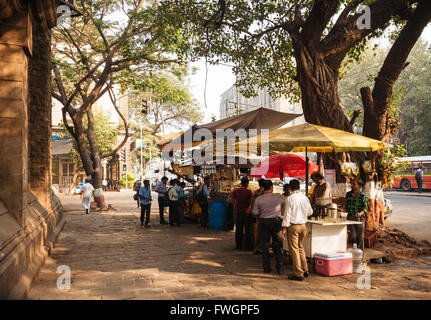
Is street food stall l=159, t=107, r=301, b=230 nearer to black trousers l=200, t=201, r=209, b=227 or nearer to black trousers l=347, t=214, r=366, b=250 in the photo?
black trousers l=200, t=201, r=209, b=227

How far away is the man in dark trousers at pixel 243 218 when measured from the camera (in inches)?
346

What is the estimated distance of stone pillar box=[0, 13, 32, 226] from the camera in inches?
251

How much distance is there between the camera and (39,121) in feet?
36.3

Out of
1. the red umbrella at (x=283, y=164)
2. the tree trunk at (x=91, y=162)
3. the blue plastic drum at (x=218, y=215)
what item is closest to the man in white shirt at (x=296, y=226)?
the blue plastic drum at (x=218, y=215)

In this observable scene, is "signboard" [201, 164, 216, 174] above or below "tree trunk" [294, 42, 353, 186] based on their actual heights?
below

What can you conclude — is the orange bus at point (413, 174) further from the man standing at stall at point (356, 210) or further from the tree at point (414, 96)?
the man standing at stall at point (356, 210)

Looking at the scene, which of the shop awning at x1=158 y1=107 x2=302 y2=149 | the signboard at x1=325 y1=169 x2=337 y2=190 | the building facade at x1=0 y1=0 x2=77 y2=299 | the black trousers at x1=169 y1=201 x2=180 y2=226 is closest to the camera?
the building facade at x1=0 y1=0 x2=77 y2=299

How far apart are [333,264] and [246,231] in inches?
107

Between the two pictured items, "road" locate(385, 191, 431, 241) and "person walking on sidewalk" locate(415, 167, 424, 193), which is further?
"person walking on sidewalk" locate(415, 167, 424, 193)

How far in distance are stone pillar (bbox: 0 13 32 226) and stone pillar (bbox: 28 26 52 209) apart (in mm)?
4761

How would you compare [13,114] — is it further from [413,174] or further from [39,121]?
[413,174]

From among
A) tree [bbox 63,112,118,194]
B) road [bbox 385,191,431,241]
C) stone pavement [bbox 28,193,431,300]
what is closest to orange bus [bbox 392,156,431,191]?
road [bbox 385,191,431,241]

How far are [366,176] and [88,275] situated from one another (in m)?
6.77

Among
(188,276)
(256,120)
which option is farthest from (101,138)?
(188,276)
